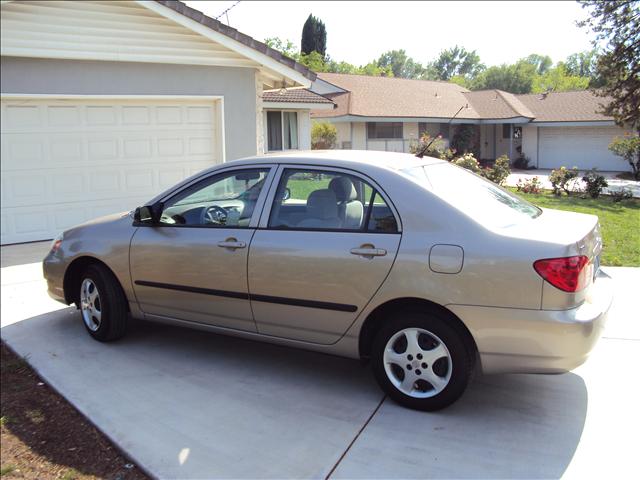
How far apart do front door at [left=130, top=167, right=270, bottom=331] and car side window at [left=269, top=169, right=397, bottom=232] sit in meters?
0.19

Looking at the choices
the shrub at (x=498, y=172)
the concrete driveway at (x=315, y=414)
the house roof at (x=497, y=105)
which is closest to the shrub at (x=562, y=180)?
the shrub at (x=498, y=172)

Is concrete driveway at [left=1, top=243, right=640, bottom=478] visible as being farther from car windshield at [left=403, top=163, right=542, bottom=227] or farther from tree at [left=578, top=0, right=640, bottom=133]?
tree at [left=578, top=0, right=640, bottom=133]

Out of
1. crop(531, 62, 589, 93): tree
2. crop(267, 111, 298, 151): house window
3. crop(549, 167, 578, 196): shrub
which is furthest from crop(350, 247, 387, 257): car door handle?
crop(531, 62, 589, 93): tree

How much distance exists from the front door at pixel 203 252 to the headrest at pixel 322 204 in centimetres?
39

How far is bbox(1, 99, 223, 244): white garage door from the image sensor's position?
30.8 ft

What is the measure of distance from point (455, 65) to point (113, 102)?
104 meters

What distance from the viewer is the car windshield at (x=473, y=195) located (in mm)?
3916

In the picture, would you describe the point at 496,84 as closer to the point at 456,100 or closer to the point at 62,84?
the point at 456,100

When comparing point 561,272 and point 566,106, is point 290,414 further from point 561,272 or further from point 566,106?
point 566,106

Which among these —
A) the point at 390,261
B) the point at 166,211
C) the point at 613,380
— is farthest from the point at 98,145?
the point at 613,380

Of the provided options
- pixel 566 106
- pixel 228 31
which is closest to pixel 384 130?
pixel 566 106

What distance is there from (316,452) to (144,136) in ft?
27.0

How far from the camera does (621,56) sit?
62.9 feet

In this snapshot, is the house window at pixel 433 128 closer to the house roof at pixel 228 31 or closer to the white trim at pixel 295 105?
the white trim at pixel 295 105
